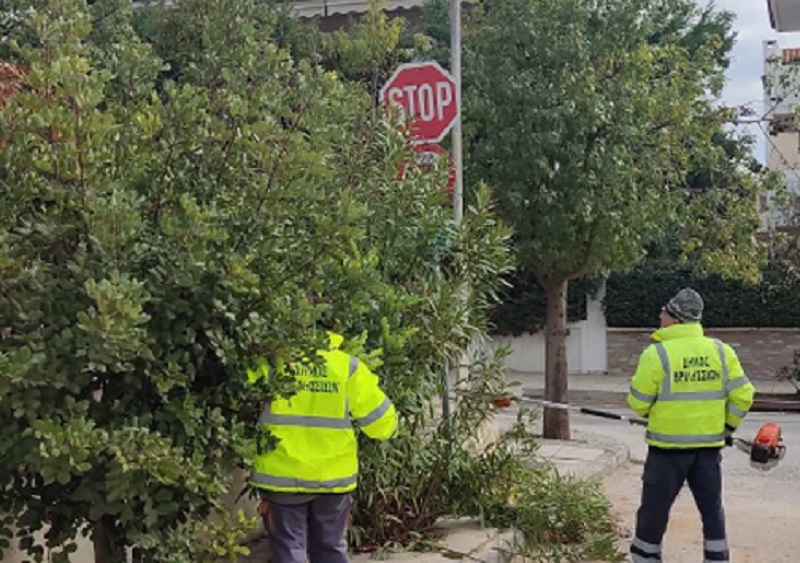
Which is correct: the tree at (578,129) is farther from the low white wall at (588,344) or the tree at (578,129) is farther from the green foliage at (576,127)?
the low white wall at (588,344)

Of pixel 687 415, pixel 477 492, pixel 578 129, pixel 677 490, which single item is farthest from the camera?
pixel 578 129

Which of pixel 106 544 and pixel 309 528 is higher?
pixel 106 544

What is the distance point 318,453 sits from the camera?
467cm

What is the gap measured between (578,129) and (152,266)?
24.8 ft

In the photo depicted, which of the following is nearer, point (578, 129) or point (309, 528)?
point (309, 528)

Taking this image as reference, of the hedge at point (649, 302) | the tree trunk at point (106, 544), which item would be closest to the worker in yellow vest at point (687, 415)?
the tree trunk at point (106, 544)

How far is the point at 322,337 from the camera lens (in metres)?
4.10

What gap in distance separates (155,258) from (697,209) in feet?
32.1

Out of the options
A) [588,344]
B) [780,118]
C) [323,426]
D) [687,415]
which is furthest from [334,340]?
[588,344]

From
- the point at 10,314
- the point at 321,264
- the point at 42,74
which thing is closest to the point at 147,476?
the point at 10,314

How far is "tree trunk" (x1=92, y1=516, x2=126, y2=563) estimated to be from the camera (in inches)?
157

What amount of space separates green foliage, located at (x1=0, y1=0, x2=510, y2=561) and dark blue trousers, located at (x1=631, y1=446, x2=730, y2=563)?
246cm

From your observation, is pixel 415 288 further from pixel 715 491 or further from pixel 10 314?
pixel 10 314

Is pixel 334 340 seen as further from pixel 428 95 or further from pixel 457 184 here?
pixel 457 184
